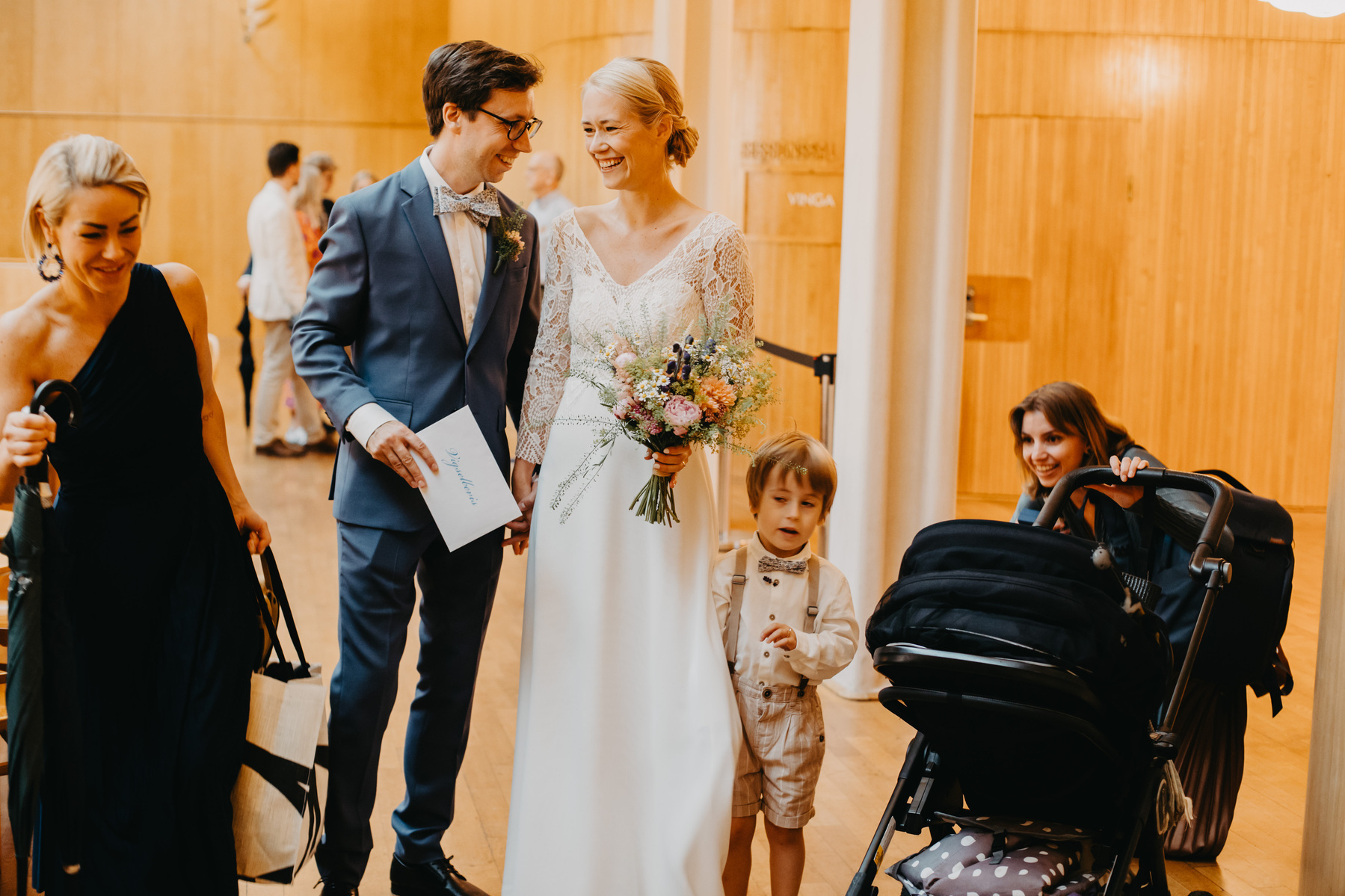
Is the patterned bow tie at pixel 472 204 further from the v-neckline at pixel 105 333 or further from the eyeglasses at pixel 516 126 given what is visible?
the v-neckline at pixel 105 333

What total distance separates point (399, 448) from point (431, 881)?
1.09 metres

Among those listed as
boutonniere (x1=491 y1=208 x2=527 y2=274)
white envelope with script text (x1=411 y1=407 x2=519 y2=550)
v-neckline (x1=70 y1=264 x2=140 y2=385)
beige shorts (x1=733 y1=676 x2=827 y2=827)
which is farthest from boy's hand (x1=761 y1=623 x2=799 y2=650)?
v-neckline (x1=70 y1=264 x2=140 y2=385)

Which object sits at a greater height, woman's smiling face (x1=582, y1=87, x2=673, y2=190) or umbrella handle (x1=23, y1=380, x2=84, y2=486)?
woman's smiling face (x1=582, y1=87, x2=673, y2=190)

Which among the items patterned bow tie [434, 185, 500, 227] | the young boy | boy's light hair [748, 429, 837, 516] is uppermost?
patterned bow tie [434, 185, 500, 227]

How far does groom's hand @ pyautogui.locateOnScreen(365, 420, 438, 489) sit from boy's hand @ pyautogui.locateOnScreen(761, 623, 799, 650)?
0.79m

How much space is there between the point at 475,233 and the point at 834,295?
4513 mm

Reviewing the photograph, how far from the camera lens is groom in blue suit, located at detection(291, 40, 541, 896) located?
2594 mm

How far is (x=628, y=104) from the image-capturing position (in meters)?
2.54

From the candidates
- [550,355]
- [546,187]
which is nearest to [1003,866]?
[550,355]

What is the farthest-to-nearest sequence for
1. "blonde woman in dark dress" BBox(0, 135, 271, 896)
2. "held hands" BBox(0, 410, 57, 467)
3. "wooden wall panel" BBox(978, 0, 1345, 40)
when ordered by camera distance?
"wooden wall panel" BBox(978, 0, 1345, 40), "blonde woman in dark dress" BBox(0, 135, 271, 896), "held hands" BBox(0, 410, 57, 467)

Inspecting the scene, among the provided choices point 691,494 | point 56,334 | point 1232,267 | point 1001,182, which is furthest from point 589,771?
point 1232,267

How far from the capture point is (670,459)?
96.7 inches

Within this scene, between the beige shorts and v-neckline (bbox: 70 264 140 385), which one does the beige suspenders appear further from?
v-neckline (bbox: 70 264 140 385)

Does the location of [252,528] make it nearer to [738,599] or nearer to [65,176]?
[65,176]
